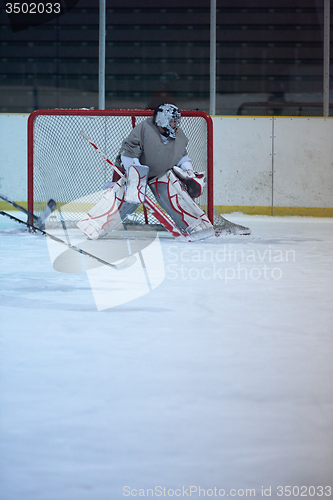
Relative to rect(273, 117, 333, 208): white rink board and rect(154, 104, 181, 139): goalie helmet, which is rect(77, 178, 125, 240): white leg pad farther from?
rect(273, 117, 333, 208): white rink board

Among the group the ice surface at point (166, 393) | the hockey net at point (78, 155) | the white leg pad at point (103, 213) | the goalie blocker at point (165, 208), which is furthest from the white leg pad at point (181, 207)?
the ice surface at point (166, 393)

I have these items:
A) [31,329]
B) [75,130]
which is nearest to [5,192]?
[75,130]

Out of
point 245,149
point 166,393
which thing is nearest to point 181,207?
point 245,149

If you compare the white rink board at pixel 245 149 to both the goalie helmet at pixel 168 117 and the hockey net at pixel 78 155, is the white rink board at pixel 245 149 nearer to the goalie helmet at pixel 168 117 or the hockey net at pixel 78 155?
the hockey net at pixel 78 155

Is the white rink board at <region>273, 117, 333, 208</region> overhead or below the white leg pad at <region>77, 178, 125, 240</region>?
Result: overhead

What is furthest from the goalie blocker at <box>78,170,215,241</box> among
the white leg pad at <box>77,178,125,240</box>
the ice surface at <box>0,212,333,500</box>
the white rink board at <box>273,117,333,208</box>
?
the white rink board at <box>273,117,333,208</box>

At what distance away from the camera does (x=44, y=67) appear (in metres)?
7.03

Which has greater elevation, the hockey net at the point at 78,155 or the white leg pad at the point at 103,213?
the hockey net at the point at 78,155

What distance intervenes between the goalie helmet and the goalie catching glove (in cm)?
22

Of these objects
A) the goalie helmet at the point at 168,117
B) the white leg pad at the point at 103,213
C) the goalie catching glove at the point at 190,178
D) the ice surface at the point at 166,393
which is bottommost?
the ice surface at the point at 166,393

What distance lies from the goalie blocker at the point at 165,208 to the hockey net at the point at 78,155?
51 cm

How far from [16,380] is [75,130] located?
13.2 ft

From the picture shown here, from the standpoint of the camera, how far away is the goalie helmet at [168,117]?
357 centimetres

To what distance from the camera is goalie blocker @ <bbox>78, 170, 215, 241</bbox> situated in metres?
3.62
